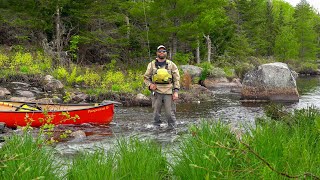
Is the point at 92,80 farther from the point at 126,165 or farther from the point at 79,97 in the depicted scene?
the point at 126,165

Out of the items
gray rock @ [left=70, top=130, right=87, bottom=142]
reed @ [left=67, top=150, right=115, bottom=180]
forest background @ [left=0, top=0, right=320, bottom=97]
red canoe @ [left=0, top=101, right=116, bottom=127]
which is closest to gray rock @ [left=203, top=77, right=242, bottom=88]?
forest background @ [left=0, top=0, right=320, bottom=97]

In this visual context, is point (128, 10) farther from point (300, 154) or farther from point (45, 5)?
point (300, 154)

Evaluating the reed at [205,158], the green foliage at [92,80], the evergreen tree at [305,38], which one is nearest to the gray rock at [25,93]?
the green foliage at [92,80]

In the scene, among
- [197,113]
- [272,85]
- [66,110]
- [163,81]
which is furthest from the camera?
[272,85]

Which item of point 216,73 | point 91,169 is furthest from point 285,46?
point 91,169

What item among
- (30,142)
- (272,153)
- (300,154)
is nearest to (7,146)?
(30,142)

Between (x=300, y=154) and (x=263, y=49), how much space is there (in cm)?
5908

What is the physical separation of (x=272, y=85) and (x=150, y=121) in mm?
10377

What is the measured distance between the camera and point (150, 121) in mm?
13891

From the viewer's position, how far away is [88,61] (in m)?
31.4

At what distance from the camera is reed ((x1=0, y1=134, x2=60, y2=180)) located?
396cm

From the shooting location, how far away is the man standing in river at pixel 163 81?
11210mm

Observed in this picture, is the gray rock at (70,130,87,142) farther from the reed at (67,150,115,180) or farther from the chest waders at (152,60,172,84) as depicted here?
the reed at (67,150,115,180)

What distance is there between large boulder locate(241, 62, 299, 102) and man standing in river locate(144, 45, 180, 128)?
1100 centimetres
